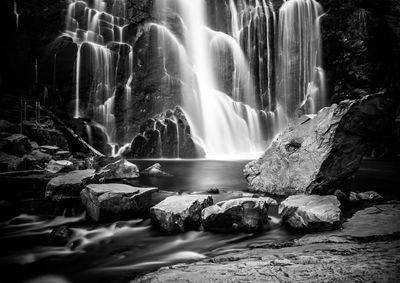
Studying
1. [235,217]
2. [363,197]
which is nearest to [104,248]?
[235,217]

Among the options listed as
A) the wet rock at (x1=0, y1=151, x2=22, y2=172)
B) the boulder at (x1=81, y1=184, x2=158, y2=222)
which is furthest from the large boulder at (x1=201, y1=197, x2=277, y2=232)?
the wet rock at (x1=0, y1=151, x2=22, y2=172)

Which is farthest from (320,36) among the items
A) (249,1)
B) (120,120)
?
(120,120)

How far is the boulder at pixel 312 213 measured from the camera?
14.6 ft

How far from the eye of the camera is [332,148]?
22.3ft

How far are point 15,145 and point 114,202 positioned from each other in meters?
10.3

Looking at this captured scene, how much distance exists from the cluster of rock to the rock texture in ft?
55.3

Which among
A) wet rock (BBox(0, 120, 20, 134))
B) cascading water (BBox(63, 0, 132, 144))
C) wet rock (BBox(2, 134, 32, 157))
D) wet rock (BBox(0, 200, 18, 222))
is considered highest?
cascading water (BBox(63, 0, 132, 144))

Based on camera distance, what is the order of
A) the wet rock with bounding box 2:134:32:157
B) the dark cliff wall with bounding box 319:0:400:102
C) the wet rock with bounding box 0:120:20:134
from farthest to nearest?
the dark cliff wall with bounding box 319:0:400:102
the wet rock with bounding box 0:120:20:134
the wet rock with bounding box 2:134:32:157

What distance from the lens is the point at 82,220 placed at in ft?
19.5

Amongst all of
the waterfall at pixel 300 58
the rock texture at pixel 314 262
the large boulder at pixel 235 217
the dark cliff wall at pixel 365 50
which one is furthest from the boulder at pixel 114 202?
the dark cliff wall at pixel 365 50

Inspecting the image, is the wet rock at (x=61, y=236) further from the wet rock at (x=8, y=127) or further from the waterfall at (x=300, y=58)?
the waterfall at (x=300, y=58)

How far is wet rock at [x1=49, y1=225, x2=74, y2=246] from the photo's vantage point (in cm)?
479

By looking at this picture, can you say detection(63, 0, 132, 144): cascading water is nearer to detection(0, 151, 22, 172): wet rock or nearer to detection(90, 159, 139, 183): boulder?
detection(0, 151, 22, 172): wet rock

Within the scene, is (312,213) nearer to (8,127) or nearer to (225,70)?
(8,127)
